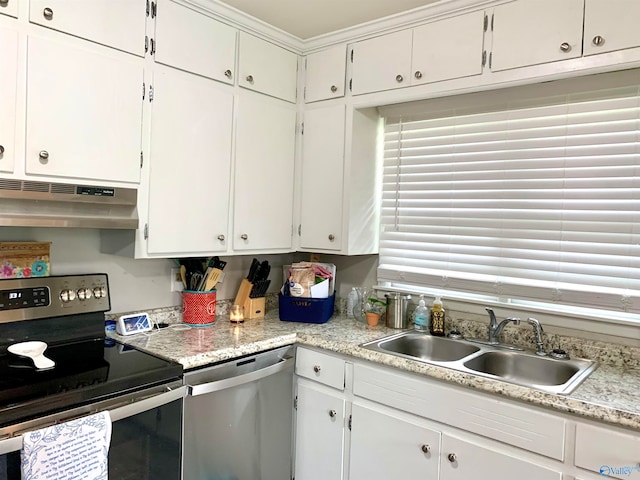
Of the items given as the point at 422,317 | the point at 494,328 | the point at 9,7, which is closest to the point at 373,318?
the point at 422,317

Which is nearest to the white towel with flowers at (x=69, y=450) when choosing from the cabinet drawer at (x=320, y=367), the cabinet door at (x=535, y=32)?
the cabinet drawer at (x=320, y=367)

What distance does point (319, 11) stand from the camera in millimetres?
2279

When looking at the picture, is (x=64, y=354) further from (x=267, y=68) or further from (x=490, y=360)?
(x=490, y=360)

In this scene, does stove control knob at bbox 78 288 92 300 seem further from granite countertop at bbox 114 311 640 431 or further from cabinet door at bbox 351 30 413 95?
cabinet door at bbox 351 30 413 95

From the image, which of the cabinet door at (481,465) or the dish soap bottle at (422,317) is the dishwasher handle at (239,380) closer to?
the dish soap bottle at (422,317)

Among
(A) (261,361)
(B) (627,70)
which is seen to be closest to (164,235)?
(A) (261,361)

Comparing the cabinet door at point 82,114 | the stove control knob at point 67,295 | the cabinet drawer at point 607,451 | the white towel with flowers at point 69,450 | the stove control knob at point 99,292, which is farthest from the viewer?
the stove control knob at point 99,292

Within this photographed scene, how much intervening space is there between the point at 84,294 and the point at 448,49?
1.96 m

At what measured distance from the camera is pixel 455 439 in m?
1.75

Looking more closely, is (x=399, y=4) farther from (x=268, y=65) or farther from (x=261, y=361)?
(x=261, y=361)

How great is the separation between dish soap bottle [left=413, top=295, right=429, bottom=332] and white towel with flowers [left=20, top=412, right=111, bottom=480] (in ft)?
5.03

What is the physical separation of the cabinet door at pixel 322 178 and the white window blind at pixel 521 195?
311 mm

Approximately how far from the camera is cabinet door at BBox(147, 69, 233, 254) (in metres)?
2.04

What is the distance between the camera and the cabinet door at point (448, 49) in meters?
2.07
